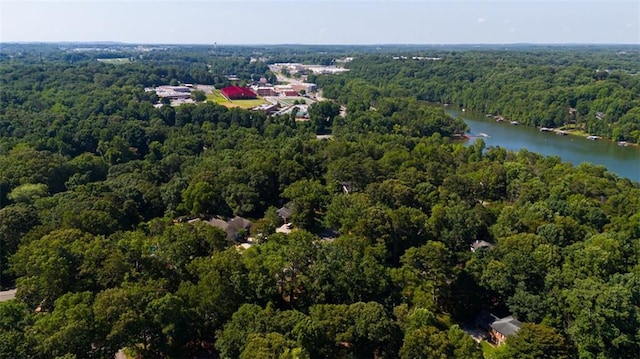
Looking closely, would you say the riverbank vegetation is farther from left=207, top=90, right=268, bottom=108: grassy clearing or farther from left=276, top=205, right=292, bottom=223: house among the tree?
left=276, top=205, right=292, bottom=223: house among the tree

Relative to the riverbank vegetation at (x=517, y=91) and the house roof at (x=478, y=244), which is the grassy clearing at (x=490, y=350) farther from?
the riverbank vegetation at (x=517, y=91)

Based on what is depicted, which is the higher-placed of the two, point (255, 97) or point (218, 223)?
point (255, 97)

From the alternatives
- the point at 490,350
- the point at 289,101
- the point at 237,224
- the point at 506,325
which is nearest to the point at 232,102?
the point at 289,101

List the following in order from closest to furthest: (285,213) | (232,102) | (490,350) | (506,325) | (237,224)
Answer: (490,350) < (506,325) < (237,224) < (285,213) < (232,102)

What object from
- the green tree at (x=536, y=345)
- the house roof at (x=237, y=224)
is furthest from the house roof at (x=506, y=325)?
the house roof at (x=237, y=224)

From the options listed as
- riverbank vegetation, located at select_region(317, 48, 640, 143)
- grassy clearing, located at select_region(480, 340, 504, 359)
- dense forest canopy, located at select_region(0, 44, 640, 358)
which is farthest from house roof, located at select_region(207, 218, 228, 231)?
riverbank vegetation, located at select_region(317, 48, 640, 143)

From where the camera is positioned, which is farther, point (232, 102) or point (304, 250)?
point (232, 102)

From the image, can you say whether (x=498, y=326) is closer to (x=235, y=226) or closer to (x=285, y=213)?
(x=285, y=213)
